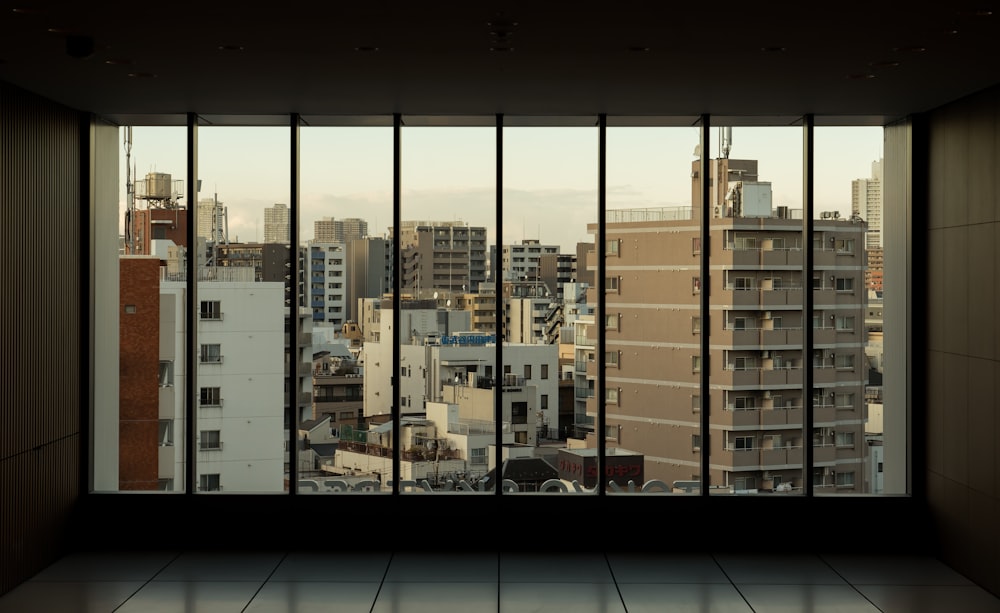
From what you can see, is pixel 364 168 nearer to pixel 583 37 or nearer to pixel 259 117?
pixel 259 117

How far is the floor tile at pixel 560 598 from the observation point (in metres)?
6.23

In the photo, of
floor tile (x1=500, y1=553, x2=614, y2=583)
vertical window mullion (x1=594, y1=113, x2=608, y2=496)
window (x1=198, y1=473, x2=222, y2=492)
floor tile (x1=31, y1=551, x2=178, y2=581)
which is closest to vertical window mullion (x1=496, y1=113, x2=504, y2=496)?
floor tile (x1=500, y1=553, x2=614, y2=583)

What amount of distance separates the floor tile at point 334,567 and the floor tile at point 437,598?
328mm

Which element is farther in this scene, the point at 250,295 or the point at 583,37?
the point at 250,295

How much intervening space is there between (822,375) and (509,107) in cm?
337

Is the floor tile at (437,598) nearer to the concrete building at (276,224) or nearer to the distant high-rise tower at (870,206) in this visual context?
the concrete building at (276,224)

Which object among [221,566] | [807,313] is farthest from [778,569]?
[221,566]

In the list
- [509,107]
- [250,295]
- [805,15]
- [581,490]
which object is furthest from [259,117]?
[805,15]

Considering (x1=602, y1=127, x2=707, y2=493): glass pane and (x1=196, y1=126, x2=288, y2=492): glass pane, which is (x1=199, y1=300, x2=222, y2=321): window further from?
(x1=602, y1=127, x2=707, y2=493): glass pane

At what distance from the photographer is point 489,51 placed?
575 centimetres

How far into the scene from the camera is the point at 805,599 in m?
6.50

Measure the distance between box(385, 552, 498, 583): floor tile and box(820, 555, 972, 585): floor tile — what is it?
2640 millimetres
